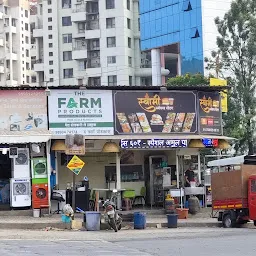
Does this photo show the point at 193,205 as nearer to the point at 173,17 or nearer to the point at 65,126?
the point at 65,126

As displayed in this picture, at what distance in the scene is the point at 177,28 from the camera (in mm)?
75500

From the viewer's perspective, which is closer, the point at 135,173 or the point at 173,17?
the point at 135,173

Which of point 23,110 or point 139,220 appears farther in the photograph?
point 23,110

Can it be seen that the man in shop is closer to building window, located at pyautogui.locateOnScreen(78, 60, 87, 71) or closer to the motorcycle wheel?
the motorcycle wheel

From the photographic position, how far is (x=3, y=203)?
96.3 ft

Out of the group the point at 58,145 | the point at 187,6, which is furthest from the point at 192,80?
the point at 187,6

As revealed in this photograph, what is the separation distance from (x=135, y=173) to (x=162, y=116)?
11.3ft

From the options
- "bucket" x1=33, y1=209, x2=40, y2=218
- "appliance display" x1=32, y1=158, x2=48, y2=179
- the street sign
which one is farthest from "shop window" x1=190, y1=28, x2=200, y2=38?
the street sign

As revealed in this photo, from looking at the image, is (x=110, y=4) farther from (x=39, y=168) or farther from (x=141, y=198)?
(x=39, y=168)

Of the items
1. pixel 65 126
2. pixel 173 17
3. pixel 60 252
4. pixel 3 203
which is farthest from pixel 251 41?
pixel 173 17

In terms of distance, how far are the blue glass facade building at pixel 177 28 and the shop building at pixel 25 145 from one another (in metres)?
44.6

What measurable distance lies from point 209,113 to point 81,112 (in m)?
5.97

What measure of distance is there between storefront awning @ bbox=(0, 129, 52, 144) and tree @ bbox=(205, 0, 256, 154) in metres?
14.3

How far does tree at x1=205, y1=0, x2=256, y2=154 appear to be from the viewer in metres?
39.6
